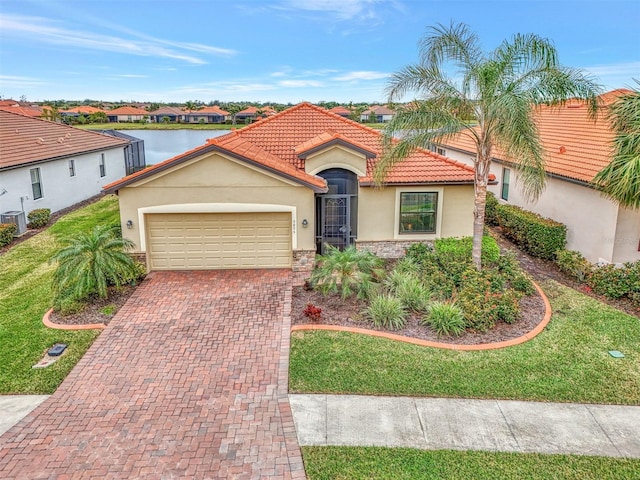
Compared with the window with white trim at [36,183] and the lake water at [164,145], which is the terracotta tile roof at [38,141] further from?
the lake water at [164,145]

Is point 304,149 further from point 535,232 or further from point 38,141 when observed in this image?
point 38,141

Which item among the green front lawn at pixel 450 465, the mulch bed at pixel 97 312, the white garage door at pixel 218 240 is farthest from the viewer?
the white garage door at pixel 218 240

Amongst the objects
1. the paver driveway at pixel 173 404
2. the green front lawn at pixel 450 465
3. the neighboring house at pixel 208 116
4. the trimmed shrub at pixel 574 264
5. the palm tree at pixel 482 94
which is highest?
the neighboring house at pixel 208 116

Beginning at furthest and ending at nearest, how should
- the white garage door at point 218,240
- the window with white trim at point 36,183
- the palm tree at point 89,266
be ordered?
the window with white trim at point 36,183
the white garage door at point 218,240
the palm tree at point 89,266

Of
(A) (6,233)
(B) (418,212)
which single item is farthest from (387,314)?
(A) (6,233)

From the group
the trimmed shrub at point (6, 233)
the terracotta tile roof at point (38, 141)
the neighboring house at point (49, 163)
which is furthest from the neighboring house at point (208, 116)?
the trimmed shrub at point (6, 233)

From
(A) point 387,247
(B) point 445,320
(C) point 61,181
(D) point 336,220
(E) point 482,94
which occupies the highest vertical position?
(E) point 482,94

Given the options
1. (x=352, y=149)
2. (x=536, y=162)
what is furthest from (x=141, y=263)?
(x=536, y=162)
